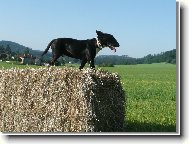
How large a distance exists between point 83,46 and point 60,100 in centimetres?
121

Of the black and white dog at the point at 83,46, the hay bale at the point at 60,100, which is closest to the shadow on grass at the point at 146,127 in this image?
the hay bale at the point at 60,100

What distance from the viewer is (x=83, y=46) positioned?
894 cm

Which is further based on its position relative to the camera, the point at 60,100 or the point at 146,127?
the point at 146,127

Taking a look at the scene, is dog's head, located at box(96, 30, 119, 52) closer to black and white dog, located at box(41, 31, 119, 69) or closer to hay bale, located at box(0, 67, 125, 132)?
black and white dog, located at box(41, 31, 119, 69)

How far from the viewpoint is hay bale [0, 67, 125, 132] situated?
8273 millimetres

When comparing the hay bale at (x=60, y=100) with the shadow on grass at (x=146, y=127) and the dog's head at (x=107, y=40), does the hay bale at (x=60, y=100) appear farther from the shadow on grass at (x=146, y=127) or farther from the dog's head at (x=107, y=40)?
the dog's head at (x=107, y=40)

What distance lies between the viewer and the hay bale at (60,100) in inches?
326

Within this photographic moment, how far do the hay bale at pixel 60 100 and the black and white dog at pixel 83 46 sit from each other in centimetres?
42

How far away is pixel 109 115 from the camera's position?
9141mm

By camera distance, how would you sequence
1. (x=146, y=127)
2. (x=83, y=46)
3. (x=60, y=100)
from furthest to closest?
(x=146, y=127) → (x=83, y=46) → (x=60, y=100)

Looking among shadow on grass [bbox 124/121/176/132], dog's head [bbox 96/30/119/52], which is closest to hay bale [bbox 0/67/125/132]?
shadow on grass [bbox 124/121/176/132]

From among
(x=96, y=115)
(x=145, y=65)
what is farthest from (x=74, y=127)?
(x=145, y=65)

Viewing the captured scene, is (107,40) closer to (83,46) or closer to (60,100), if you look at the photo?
(83,46)

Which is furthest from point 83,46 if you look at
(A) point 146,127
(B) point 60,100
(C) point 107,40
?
(A) point 146,127
